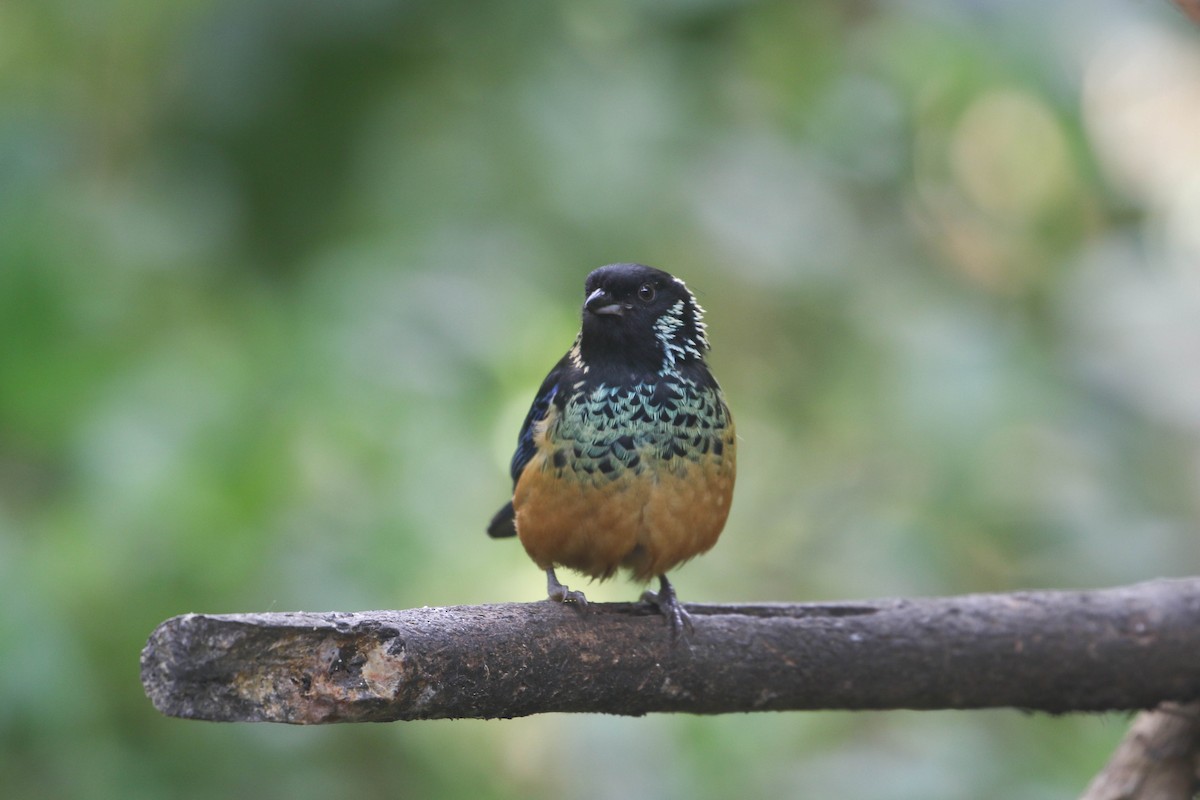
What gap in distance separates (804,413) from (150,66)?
10.0 ft

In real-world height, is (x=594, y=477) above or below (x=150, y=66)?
below

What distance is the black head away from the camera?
343 cm

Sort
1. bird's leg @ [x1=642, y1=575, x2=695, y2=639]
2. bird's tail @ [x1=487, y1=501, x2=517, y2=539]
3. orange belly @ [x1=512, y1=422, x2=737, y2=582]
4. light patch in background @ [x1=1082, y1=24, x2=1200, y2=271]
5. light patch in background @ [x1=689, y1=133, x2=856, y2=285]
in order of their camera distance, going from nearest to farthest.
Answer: bird's leg @ [x1=642, y1=575, x2=695, y2=639]
orange belly @ [x1=512, y1=422, x2=737, y2=582]
bird's tail @ [x1=487, y1=501, x2=517, y2=539]
light patch in background @ [x1=689, y1=133, x2=856, y2=285]
light patch in background @ [x1=1082, y1=24, x2=1200, y2=271]

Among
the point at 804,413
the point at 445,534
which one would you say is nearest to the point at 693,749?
the point at 445,534

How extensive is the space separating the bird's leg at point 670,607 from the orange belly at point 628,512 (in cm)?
9

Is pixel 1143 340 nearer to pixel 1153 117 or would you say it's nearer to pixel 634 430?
pixel 1153 117

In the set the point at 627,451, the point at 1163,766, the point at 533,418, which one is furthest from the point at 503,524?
the point at 1163,766

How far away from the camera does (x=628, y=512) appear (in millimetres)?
3172

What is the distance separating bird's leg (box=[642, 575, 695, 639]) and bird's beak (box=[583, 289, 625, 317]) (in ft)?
2.27

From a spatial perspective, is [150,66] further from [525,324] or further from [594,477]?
[594,477]

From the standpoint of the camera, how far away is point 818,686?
290 cm

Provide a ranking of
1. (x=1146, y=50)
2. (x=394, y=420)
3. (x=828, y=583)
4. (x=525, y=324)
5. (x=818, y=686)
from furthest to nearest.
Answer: (x=1146, y=50), (x=828, y=583), (x=525, y=324), (x=394, y=420), (x=818, y=686)

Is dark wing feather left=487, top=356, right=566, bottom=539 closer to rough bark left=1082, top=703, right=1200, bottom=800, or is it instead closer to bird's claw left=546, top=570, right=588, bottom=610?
bird's claw left=546, top=570, right=588, bottom=610

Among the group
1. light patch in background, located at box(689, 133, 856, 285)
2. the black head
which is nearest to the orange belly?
the black head
